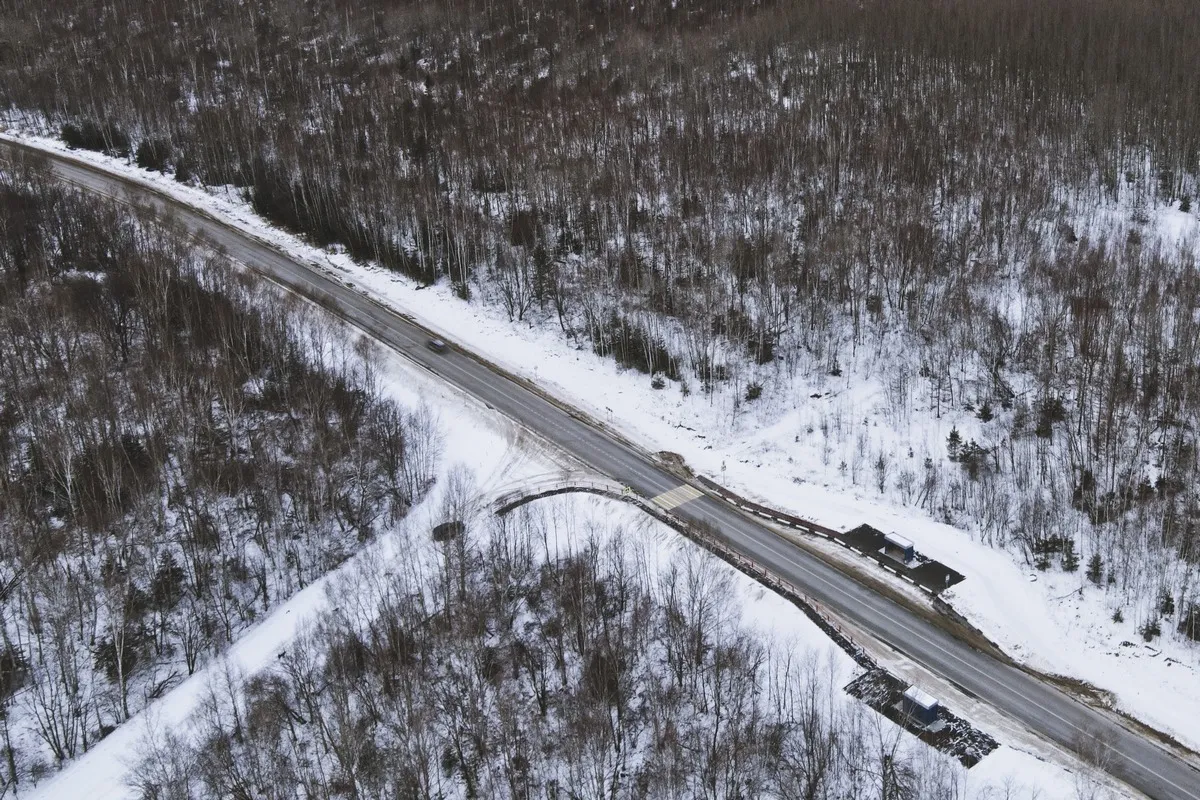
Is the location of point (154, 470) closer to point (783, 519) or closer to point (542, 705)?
point (542, 705)

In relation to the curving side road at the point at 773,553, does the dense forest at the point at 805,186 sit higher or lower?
higher

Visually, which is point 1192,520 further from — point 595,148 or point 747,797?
point 595,148

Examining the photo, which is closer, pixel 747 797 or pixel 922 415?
pixel 747 797

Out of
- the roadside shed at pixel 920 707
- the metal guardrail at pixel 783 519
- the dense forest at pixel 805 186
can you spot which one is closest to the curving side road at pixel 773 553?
the metal guardrail at pixel 783 519

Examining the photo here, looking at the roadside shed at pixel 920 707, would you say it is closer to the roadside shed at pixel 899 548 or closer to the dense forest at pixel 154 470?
the roadside shed at pixel 899 548

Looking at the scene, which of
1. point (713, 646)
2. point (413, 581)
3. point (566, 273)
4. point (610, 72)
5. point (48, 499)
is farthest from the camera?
point (610, 72)

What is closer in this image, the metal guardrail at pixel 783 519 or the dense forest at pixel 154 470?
the dense forest at pixel 154 470

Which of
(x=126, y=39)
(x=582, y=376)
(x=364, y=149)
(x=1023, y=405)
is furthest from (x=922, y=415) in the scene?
(x=126, y=39)
